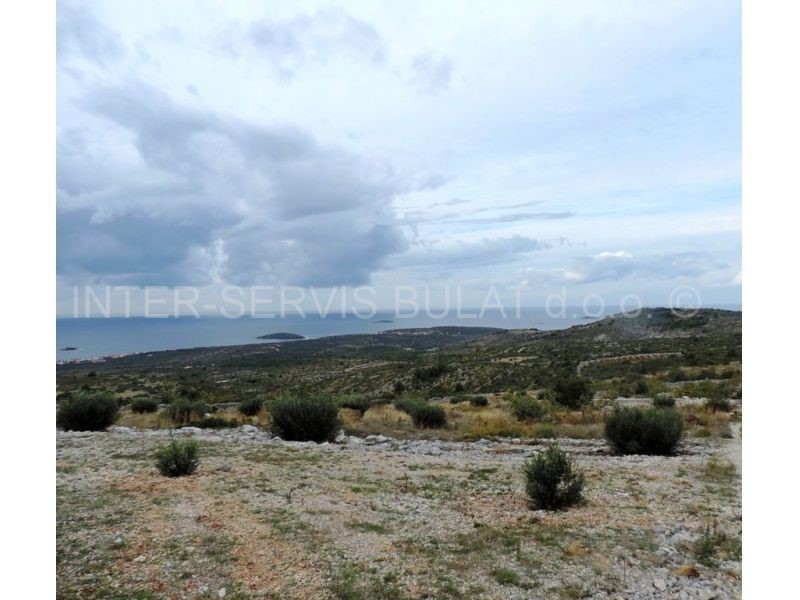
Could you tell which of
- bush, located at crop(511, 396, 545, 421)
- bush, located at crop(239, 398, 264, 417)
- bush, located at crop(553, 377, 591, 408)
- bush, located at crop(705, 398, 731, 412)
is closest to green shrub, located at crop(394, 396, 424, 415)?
bush, located at crop(511, 396, 545, 421)

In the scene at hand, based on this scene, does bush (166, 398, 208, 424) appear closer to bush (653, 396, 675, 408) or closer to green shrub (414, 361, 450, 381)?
bush (653, 396, 675, 408)

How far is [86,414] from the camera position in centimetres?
1501

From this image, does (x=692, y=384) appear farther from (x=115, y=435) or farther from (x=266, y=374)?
(x=266, y=374)

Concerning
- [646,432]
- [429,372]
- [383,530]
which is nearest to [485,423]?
[646,432]

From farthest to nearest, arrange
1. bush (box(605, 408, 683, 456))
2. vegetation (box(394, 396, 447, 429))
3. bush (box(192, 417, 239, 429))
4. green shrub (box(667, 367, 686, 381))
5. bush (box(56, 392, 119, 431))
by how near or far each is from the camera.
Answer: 1. green shrub (box(667, 367, 686, 381))
2. vegetation (box(394, 396, 447, 429))
3. bush (box(192, 417, 239, 429))
4. bush (box(56, 392, 119, 431))
5. bush (box(605, 408, 683, 456))

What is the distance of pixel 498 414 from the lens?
19.8m

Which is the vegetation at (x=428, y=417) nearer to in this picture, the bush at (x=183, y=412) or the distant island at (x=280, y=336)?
the bush at (x=183, y=412)

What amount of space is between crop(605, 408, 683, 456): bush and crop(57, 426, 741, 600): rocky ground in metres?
1.09

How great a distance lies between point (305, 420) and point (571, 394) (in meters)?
13.2

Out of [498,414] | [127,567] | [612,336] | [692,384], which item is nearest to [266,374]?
[498,414]

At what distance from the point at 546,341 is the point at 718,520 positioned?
2220 inches

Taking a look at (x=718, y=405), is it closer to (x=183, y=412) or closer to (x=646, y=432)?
(x=646, y=432)

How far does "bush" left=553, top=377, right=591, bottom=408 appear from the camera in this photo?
70.6 ft

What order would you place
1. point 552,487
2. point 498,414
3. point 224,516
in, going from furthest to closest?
point 498,414 → point 552,487 → point 224,516
